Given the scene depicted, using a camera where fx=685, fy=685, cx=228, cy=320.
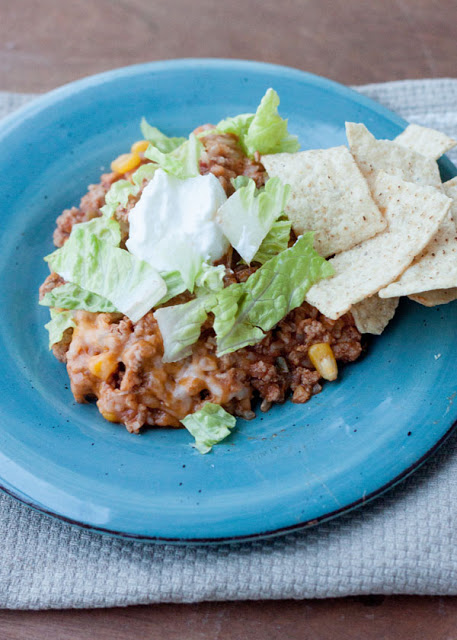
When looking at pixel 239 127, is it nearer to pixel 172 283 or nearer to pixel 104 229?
pixel 104 229

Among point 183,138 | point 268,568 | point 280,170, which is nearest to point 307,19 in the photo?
point 183,138

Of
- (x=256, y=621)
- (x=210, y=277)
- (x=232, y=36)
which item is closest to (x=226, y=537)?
(x=256, y=621)

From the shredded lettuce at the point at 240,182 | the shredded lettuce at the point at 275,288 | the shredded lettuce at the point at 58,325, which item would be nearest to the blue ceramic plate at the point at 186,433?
the shredded lettuce at the point at 58,325

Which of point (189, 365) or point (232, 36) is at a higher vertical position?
point (232, 36)

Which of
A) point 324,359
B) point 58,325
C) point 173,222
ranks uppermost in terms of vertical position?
point 173,222

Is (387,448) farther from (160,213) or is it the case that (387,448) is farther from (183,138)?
(183,138)

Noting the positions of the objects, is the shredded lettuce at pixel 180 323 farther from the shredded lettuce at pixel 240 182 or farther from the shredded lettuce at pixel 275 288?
the shredded lettuce at pixel 240 182
